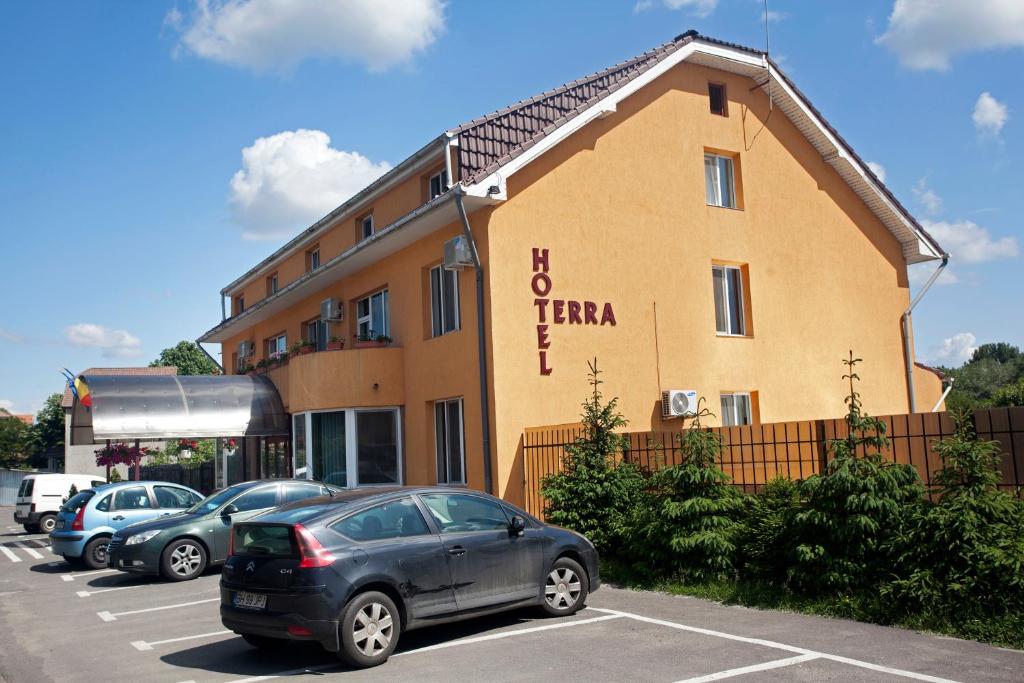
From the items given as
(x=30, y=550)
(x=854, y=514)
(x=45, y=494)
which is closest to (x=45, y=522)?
(x=45, y=494)

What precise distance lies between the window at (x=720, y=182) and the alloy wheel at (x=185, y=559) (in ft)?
37.4

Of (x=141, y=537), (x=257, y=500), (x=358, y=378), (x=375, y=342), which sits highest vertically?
(x=375, y=342)

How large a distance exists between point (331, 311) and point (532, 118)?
668 cm

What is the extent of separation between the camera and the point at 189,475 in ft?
100

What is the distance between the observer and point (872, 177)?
62.2ft

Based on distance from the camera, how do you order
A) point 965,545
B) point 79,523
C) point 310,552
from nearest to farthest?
point 310,552
point 965,545
point 79,523

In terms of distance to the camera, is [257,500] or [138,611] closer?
[138,611]

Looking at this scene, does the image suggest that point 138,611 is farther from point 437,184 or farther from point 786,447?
point 437,184

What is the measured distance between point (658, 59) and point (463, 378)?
6.92 meters

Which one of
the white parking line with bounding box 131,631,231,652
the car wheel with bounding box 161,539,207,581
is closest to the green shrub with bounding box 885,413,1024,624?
the white parking line with bounding box 131,631,231,652

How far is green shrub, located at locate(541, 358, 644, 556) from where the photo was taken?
11672mm

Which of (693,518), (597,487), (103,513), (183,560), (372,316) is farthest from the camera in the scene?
(372,316)

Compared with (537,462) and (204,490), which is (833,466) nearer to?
(537,462)

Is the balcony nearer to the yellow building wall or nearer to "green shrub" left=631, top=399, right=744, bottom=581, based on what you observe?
the yellow building wall
